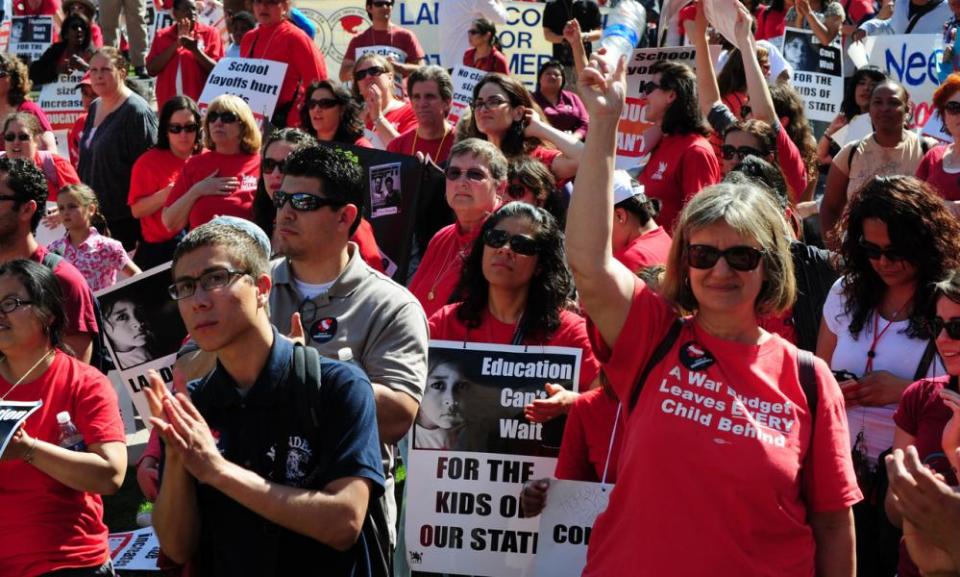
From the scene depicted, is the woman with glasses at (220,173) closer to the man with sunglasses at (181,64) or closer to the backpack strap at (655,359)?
the man with sunglasses at (181,64)

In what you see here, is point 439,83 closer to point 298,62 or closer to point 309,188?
point 298,62

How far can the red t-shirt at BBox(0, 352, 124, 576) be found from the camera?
15.0 feet

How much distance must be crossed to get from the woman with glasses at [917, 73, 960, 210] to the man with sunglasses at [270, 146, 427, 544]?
3839 millimetres

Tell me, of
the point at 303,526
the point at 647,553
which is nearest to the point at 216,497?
the point at 303,526

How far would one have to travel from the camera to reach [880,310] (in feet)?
15.7

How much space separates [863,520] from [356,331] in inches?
71.3

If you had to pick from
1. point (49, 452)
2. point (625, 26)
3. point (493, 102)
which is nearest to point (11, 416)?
point (49, 452)

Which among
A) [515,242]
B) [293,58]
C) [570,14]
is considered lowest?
[515,242]

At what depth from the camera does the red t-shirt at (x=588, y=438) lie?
4.59 m

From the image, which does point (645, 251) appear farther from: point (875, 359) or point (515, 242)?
point (875, 359)

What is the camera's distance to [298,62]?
10.4 meters

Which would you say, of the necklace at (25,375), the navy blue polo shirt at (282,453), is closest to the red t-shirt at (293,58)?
the necklace at (25,375)

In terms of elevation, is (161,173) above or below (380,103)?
below

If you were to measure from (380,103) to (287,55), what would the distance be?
4.71 ft
